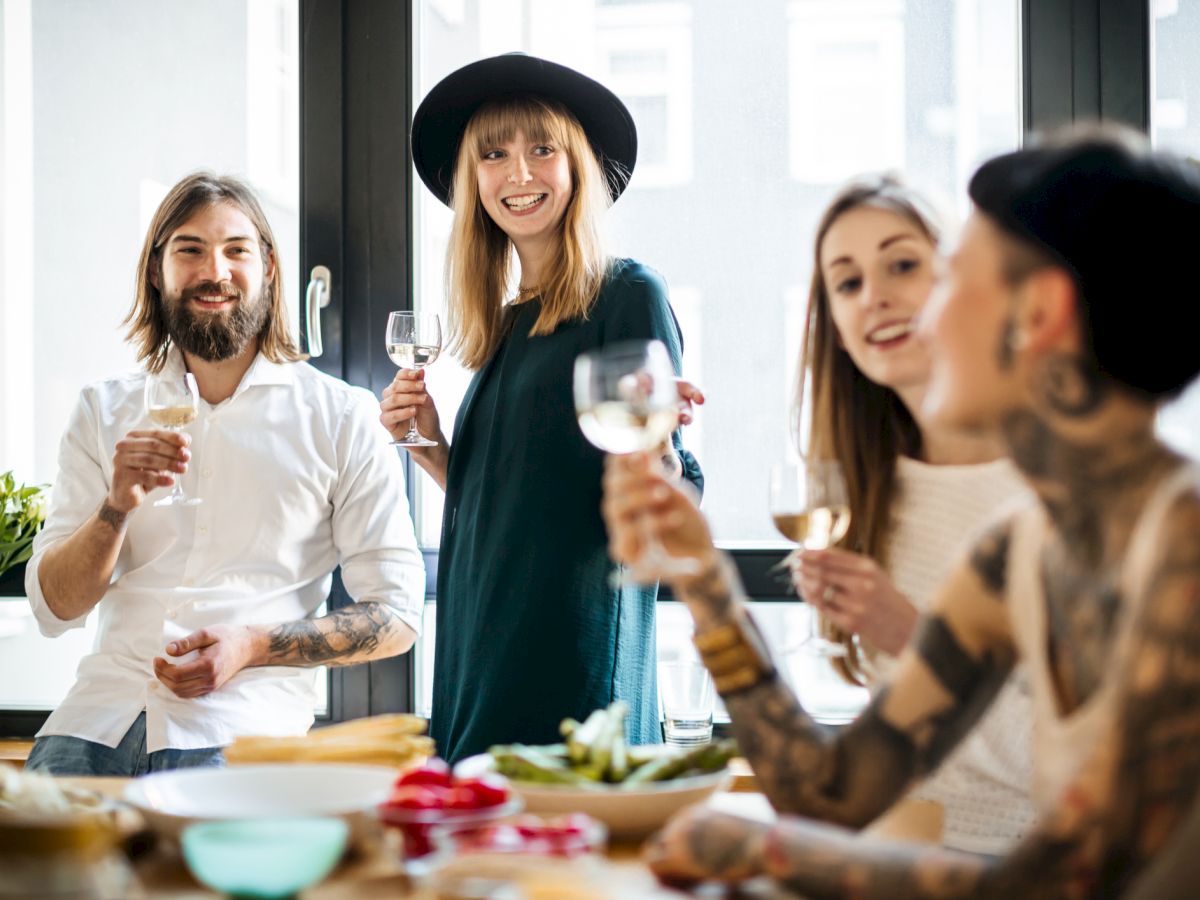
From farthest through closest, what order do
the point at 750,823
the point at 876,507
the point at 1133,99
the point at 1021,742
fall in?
the point at 1133,99 < the point at 876,507 < the point at 1021,742 < the point at 750,823

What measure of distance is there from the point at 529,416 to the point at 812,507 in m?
0.93

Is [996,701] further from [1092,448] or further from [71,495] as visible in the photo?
[71,495]

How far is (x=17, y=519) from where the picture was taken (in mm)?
3219

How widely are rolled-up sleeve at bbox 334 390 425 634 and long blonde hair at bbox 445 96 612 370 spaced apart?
1.11 feet

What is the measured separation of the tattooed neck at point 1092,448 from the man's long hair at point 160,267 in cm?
224

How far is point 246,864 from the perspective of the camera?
1017 mm

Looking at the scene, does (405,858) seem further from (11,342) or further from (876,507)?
(11,342)

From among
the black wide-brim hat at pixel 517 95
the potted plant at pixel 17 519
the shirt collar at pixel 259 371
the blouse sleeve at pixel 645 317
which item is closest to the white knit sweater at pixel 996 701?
the blouse sleeve at pixel 645 317

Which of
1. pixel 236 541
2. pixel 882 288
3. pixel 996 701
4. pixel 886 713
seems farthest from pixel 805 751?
pixel 236 541

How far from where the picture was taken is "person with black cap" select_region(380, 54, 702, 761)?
236cm

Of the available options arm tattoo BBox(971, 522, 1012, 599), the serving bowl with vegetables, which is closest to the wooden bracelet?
the serving bowl with vegetables

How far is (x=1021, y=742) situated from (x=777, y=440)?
1.56 m

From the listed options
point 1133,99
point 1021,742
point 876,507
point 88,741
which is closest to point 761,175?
point 1133,99

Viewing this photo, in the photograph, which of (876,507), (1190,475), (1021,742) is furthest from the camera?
(876,507)
